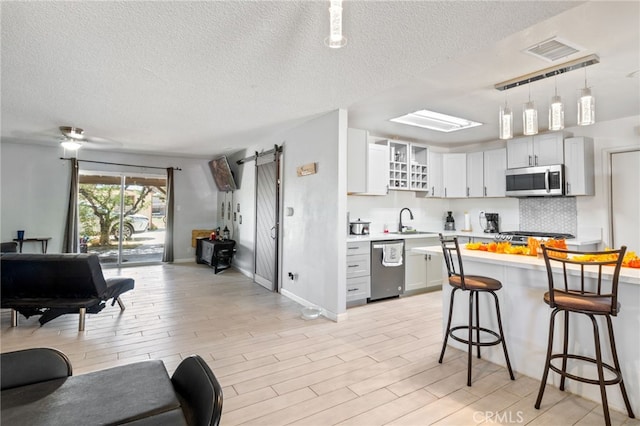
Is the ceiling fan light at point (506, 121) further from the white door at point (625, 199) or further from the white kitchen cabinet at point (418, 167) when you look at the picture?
the white door at point (625, 199)

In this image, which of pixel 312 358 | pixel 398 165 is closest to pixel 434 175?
pixel 398 165

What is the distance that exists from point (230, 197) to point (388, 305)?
4.69 meters

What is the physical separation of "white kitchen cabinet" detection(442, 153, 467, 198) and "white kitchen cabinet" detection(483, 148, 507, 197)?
37 centimetres

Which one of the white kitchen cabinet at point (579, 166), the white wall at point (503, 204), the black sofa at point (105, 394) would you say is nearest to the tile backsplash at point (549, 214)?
the white wall at point (503, 204)

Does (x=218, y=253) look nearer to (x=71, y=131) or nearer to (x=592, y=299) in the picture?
(x=71, y=131)

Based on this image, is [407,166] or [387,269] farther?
[407,166]

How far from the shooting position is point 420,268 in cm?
502

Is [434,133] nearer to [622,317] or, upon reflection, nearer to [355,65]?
[355,65]

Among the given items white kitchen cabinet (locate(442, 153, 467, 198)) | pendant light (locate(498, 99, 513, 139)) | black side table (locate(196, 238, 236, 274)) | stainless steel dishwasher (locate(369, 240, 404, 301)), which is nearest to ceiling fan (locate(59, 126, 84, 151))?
black side table (locate(196, 238, 236, 274))

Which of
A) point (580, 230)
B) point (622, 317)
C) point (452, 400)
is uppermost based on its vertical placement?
point (580, 230)

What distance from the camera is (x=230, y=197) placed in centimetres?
755

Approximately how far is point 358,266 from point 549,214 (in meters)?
3.22

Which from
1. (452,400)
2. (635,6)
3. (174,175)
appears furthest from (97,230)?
(635,6)

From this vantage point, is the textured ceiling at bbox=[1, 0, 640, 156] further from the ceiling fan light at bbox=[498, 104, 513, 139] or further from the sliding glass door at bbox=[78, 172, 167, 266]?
the sliding glass door at bbox=[78, 172, 167, 266]
